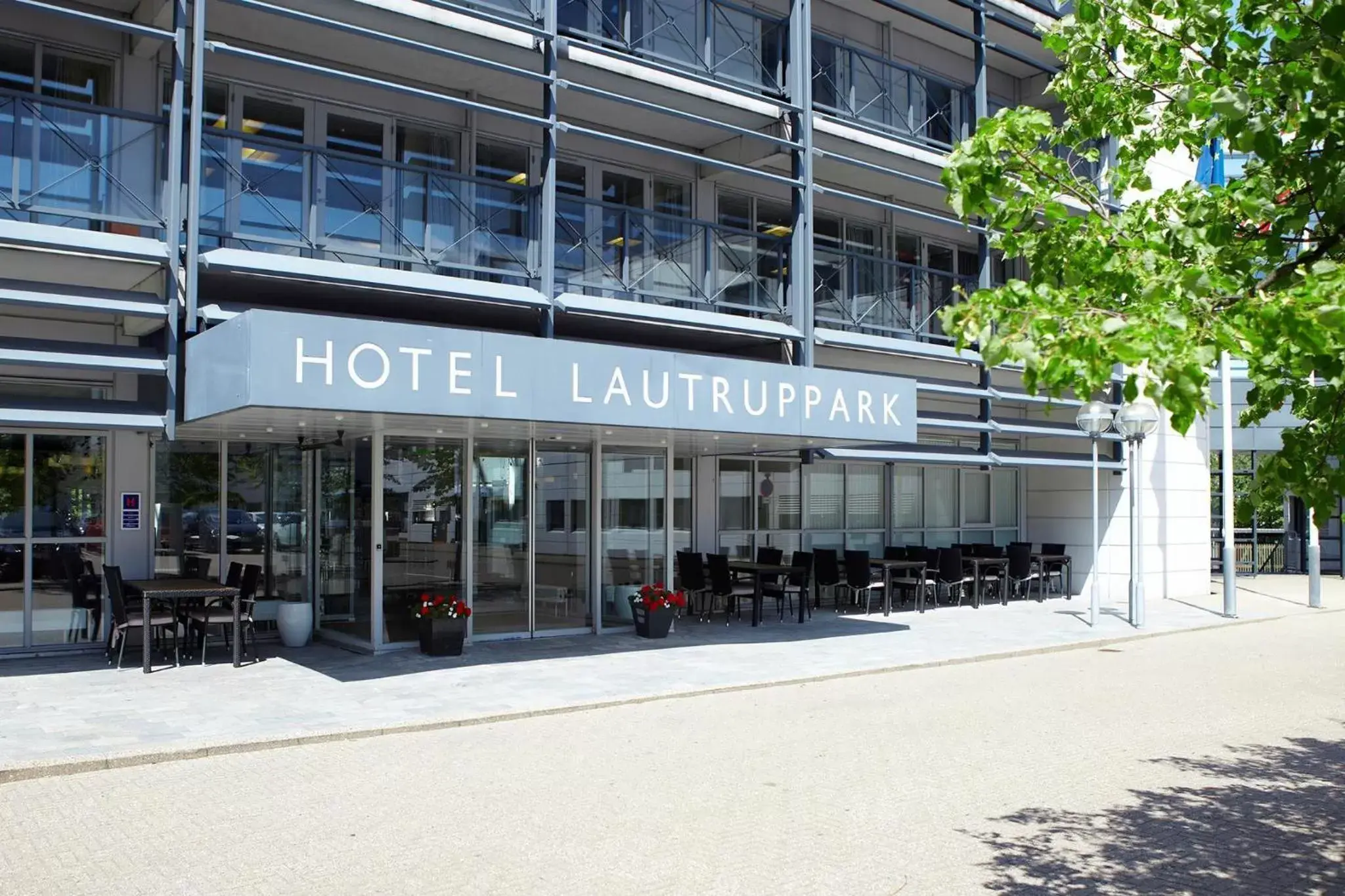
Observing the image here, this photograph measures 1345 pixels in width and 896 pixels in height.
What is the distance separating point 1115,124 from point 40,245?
9.15 meters

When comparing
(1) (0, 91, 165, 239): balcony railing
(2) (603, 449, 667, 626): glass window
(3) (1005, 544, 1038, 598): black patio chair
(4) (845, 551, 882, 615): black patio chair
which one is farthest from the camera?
(3) (1005, 544, 1038, 598): black patio chair

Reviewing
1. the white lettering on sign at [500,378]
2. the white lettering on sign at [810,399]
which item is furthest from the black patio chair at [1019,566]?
the white lettering on sign at [500,378]

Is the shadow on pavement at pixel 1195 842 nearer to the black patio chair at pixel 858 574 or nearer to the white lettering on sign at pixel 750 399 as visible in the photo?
the white lettering on sign at pixel 750 399

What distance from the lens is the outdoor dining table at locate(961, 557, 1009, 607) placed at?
19.6 m

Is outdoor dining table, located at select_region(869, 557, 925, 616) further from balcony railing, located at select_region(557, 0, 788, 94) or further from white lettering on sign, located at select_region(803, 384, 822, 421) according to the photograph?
balcony railing, located at select_region(557, 0, 788, 94)

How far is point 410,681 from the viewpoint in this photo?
11422 millimetres

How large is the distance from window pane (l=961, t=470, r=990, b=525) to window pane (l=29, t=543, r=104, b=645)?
15.6 m

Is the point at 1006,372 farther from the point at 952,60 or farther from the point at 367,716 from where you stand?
the point at 367,716

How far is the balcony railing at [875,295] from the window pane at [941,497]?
369cm

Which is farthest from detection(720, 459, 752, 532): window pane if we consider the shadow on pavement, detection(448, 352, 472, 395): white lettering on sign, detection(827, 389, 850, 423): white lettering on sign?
the shadow on pavement

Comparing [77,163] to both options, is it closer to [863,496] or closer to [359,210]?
[359,210]

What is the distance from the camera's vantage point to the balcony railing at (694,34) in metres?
15.1

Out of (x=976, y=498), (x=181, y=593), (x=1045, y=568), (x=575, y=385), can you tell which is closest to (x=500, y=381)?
(x=575, y=385)

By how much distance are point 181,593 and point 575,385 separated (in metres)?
4.47
